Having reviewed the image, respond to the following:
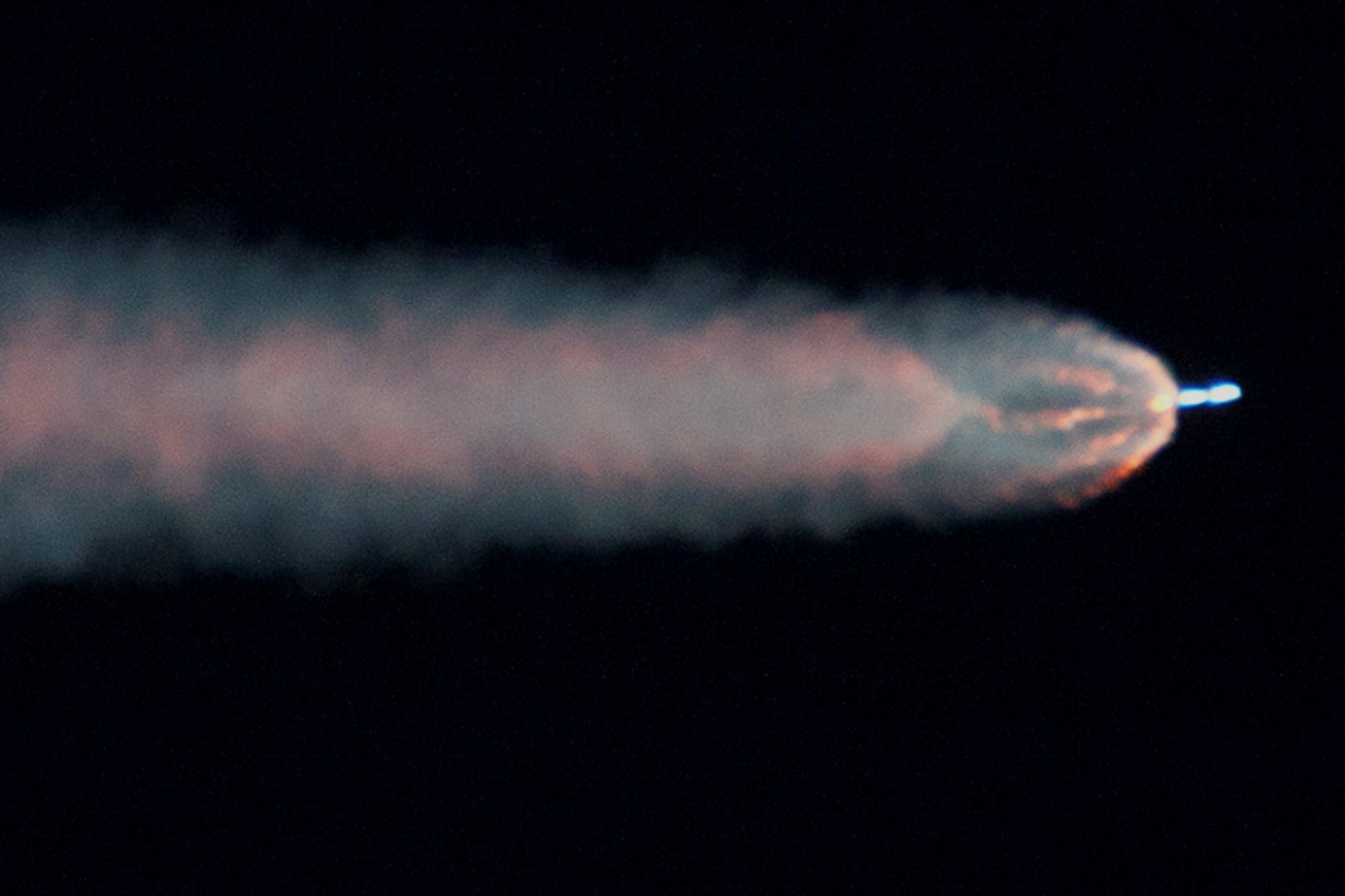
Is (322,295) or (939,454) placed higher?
(322,295)

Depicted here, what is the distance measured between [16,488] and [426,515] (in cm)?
404

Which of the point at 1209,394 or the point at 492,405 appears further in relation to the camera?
the point at 1209,394

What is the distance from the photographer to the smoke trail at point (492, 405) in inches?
621

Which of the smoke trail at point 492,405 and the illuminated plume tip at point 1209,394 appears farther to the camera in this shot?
the illuminated plume tip at point 1209,394

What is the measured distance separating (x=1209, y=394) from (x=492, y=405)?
7721mm

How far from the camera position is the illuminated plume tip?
16.9 metres

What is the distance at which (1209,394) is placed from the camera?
1708 centimetres

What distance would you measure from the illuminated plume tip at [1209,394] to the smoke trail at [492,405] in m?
0.17

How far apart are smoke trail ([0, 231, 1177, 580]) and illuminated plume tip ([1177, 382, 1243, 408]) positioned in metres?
0.17

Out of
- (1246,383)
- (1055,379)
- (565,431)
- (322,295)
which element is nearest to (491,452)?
(565,431)

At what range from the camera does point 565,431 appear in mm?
16938

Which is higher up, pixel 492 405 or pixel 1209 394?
pixel 492 405

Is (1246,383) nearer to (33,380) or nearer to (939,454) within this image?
(939,454)

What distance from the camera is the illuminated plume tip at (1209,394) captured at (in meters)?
16.9
